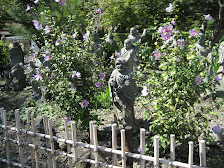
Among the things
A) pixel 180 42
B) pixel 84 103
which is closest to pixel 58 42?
pixel 84 103

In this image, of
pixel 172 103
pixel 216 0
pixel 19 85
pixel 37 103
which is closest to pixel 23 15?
pixel 19 85

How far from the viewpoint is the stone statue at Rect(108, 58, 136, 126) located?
3.77 meters

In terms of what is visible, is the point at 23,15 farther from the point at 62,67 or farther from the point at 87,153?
the point at 87,153

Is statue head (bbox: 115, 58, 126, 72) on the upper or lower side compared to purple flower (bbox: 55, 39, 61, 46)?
lower

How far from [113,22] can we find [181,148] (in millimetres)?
10168

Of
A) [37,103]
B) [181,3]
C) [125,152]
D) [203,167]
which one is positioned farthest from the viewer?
[181,3]

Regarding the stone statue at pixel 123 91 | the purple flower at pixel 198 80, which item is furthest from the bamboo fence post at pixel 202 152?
the stone statue at pixel 123 91

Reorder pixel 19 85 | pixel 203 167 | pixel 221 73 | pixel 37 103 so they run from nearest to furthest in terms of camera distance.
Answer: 1. pixel 203 167
2. pixel 37 103
3. pixel 221 73
4. pixel 19 85

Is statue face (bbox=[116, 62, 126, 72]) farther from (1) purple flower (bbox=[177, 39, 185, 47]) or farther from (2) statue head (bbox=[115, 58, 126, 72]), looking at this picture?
(1) purple flower (bbox=[177, 39, 185, 47])

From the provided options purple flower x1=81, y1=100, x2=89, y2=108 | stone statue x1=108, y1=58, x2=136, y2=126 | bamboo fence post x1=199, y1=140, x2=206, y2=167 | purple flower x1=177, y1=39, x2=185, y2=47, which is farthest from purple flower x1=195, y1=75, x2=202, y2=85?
purple flower x1=81, y1=100, x2=89, y2=108

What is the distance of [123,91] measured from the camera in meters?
3.82

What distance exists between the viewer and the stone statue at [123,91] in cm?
377

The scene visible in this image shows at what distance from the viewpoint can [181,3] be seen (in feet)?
37.9

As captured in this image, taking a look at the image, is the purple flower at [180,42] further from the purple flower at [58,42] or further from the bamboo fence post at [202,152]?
the purple flower at [58,42]
